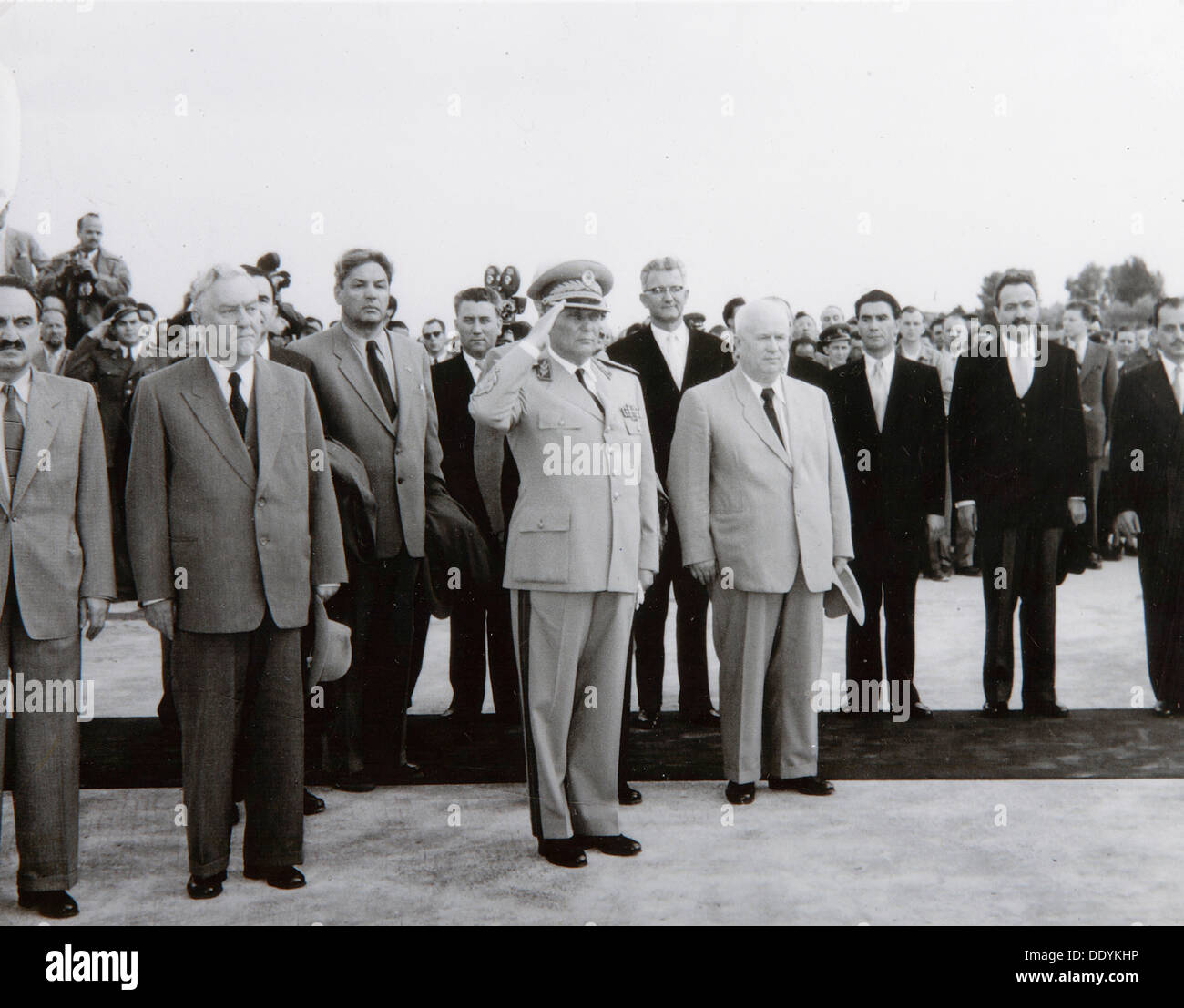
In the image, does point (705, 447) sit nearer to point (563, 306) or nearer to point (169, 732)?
point (563, 306)

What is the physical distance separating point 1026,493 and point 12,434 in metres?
4.52

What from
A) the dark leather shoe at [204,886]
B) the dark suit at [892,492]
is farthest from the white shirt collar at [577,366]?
the dark suit at [892,492]

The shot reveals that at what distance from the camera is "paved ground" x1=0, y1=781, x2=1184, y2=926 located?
3.66m

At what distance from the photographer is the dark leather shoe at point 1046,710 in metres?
6.13

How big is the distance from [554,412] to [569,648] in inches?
30.7

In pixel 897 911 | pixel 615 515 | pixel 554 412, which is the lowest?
pixel 897 911

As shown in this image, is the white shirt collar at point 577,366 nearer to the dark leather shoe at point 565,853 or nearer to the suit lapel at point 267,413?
the suit lapel at point 267,413

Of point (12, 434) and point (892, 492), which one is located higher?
point (12, 434)

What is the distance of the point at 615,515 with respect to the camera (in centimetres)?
429

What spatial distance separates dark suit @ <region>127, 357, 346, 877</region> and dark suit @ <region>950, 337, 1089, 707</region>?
3603 mm

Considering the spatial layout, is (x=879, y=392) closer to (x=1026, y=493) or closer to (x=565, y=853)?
(x=1026, y=493)

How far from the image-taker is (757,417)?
5.01 m

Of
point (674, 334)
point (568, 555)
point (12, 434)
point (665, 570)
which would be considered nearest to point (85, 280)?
point (674, 334)
